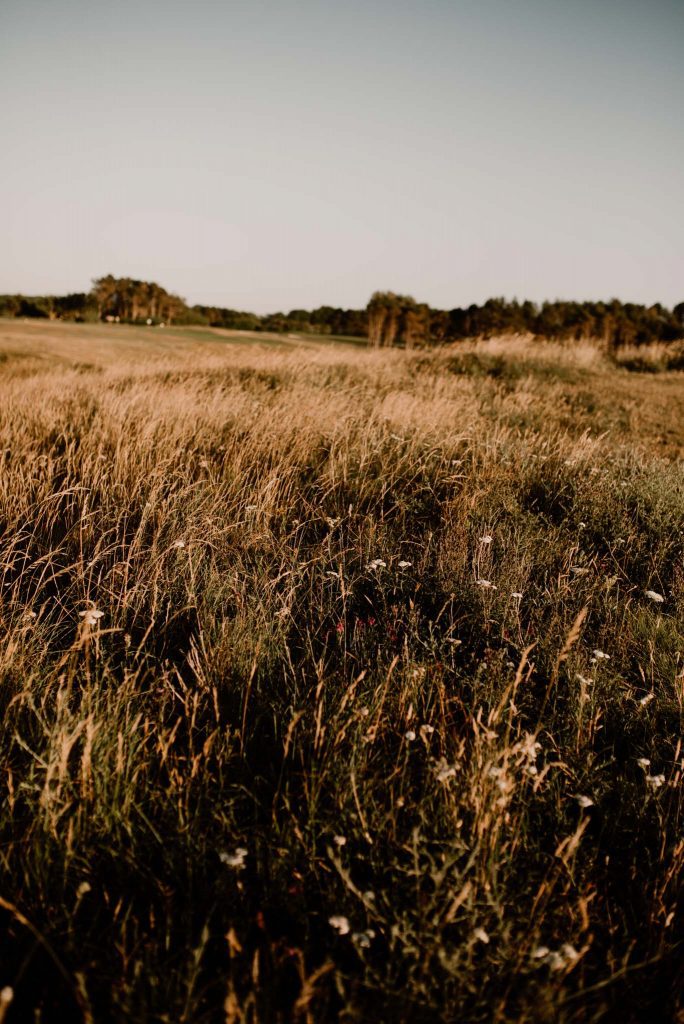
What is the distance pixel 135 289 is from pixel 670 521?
308ft

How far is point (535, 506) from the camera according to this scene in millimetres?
4250

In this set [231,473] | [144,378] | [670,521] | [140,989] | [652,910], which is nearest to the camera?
[140,989]

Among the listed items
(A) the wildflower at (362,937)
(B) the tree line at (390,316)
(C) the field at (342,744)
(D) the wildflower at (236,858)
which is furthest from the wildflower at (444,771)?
(B) the tree line at (390,316)

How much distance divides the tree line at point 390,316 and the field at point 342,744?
4362 centimetres

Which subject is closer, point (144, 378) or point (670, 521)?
point (670, 521)

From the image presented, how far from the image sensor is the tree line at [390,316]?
51906 mm

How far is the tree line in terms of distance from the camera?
51.9 m

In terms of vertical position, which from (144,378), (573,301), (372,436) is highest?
(573,301)

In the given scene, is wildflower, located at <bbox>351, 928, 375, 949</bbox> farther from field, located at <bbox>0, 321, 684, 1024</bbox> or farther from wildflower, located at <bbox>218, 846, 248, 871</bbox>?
wildflower, located at <bbox>218, 846, 248, 871</bbox>

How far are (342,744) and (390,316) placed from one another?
77633 mm

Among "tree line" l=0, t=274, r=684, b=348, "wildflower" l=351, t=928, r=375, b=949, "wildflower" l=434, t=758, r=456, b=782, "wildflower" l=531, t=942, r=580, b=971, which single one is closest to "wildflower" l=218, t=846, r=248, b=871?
"wildflower" l=351, t=928, r=375, b=949

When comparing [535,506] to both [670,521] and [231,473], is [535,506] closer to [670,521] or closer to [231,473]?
[670,521]

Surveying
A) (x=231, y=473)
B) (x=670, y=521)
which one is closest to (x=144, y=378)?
(x=231, y=473)

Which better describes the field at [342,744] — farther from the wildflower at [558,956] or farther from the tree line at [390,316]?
the tree line at [390,316]
